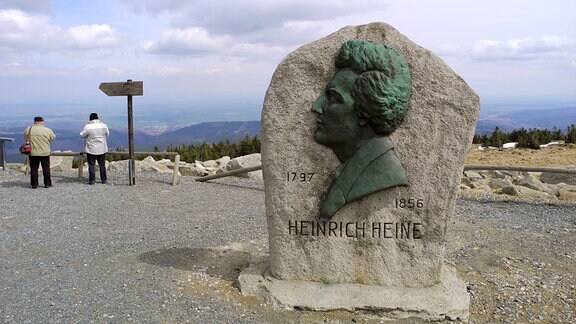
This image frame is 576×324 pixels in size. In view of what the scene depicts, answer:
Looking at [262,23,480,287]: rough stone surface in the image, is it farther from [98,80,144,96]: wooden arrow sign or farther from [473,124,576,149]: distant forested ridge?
[473,124,576,149]: distant forested ridge

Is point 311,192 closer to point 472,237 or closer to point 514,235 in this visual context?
point 472,237

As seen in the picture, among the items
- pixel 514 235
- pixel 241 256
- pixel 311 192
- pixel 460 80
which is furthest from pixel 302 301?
pixel 514 235

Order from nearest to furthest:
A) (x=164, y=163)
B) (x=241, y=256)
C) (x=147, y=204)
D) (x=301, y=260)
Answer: (x=301, y=260) < (x=241, y=256) < (x=147, y=204) < (x=164, y=163)

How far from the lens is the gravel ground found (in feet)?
14.0

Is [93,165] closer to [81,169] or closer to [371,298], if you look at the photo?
[81,169]

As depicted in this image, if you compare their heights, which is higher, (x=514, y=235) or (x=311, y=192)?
(x=311, y=192)

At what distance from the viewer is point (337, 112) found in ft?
13.5

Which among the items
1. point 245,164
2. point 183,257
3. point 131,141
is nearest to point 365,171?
point 183,257

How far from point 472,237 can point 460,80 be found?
11.5 feet

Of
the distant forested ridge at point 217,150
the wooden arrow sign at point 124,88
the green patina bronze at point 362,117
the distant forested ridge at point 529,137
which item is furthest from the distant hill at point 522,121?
the green patina bronze at point 362,117

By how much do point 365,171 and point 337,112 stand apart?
1.86 ft

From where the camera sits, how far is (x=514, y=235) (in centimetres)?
707

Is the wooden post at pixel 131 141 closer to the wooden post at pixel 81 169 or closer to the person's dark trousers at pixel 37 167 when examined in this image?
the wooden post at pixel 81 169

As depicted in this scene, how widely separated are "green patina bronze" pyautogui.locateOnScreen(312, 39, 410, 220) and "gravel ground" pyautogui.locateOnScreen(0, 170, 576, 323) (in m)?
1.15
